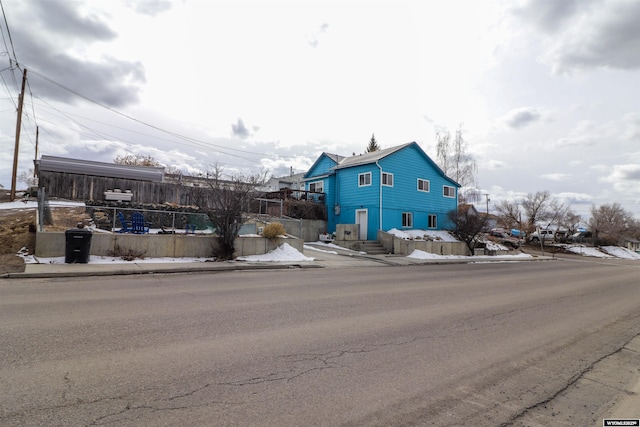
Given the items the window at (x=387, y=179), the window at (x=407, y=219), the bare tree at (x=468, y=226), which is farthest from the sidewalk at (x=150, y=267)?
the bare tree at (x=468, y=226)

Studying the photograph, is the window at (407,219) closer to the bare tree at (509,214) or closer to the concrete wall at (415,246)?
the concrete wall at (415,246)

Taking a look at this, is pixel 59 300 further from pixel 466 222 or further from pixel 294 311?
pixel 466 222

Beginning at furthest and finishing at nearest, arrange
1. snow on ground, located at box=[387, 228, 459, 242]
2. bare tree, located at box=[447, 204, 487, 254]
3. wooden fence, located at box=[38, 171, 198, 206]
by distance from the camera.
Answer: bare tree, located at box=[447, 204, 487, 254] < snow on ground, located at box=[387, 228, 459, 242] < wooden fence, located at box=[38, 171, 198, 206]

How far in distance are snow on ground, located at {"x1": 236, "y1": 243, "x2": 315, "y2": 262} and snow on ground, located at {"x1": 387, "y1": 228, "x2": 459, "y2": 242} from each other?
10683mm

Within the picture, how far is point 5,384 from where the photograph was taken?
352 centimetres

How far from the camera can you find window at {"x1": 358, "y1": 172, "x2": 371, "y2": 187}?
94.2ft

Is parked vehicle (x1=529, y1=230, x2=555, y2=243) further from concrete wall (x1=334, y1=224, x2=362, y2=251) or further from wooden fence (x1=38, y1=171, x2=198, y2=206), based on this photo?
wooden fence (x1=38, y1=171, x2=198, y2=206)

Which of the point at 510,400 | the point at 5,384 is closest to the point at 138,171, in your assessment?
the point at 5,384

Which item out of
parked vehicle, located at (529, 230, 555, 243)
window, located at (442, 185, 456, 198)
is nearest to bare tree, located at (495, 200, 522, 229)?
parked vehicle, located at (529, 230, 555, 243)

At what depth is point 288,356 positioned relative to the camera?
461cm

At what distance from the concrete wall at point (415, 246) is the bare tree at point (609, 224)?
41.1m

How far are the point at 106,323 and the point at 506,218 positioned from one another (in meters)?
57.6

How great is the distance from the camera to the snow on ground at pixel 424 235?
1078 inches

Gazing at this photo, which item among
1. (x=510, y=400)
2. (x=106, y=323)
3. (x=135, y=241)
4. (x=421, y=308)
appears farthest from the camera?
(x=135, y=241)
